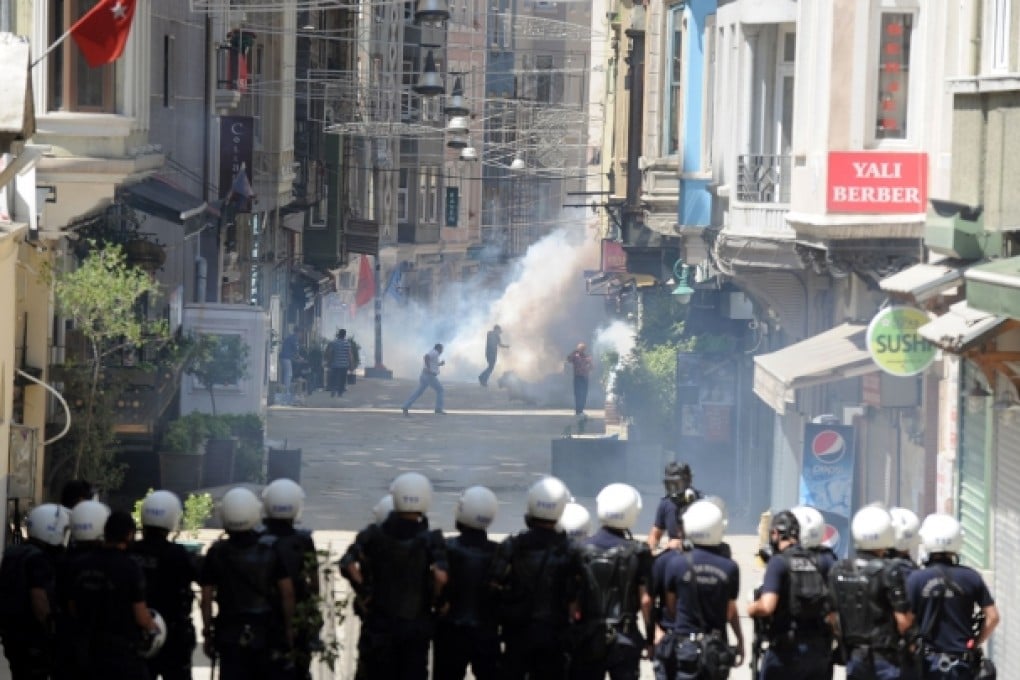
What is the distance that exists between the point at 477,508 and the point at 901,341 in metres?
7.01

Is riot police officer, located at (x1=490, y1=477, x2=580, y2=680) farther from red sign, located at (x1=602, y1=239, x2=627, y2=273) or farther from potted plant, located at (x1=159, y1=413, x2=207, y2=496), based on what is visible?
red sign, located at (x1=602, y1=239, x2=627, y2=273)

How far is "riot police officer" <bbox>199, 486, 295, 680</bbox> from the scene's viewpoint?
1352cm

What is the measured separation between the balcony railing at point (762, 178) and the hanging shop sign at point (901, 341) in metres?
4.86

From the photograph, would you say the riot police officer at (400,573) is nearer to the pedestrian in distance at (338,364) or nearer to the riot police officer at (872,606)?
the riot police officer at (872,606)

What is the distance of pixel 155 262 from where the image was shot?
2652cm

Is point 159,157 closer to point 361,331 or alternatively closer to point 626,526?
point 626,526

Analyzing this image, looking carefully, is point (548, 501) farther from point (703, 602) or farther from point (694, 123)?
point (694, 123)

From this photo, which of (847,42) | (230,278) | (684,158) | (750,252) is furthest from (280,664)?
(230,278)

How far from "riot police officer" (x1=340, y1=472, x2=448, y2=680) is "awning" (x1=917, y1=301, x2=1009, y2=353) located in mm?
5000

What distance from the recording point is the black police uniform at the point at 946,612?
13.3m

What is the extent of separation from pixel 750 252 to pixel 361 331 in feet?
160

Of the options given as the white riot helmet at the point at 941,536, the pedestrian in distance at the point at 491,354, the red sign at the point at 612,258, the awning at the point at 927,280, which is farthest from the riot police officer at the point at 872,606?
the pedestrian in distance at the point at 491,354

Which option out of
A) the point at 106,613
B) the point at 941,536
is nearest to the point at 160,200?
the point at 106,613

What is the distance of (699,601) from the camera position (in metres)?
13.3
